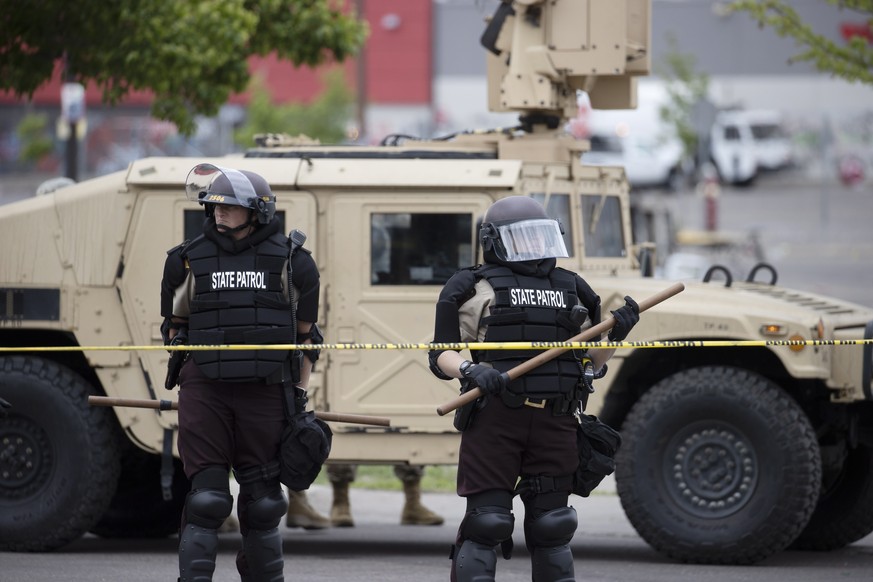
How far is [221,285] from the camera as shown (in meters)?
6.43

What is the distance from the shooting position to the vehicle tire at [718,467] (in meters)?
8.00

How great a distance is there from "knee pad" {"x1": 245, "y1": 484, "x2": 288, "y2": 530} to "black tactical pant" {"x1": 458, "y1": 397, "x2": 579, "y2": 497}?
0.77 metres

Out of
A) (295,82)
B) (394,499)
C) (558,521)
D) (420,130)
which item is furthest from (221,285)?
(295,82)

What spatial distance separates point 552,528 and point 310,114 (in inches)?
1111

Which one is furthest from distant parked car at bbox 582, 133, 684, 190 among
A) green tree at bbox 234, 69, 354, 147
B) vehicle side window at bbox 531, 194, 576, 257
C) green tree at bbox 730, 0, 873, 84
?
vehicle side window at bbox 531, 194, 576, 257

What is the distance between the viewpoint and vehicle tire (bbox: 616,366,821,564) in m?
8.00

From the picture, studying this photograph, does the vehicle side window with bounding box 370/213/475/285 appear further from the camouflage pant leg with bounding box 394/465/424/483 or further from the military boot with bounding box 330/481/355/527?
the military boot with bounding box 330/481/355/527

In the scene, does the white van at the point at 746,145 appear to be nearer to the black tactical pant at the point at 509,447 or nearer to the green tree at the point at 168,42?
the green tree at the point at 168,42

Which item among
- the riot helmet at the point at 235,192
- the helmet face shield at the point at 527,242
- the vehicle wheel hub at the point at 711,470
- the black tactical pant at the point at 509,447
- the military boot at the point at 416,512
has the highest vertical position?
the riot helmet at the point at 235,192

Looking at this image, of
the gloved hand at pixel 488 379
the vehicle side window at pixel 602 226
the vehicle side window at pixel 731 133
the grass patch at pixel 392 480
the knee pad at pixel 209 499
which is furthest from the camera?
the vehicle side window at pixel 731 133

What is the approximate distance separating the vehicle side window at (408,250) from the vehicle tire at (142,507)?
200 centimetres

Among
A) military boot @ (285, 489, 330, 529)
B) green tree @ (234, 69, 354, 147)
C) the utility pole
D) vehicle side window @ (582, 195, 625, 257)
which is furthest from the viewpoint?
green tree @ (234, 69, 354, 147)

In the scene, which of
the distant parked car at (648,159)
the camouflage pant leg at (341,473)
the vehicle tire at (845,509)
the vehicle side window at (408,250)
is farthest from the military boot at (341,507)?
the distant parked car at (648,159)

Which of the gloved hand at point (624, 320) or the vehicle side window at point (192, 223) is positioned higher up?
the vehicle side window at point (192, 223)
